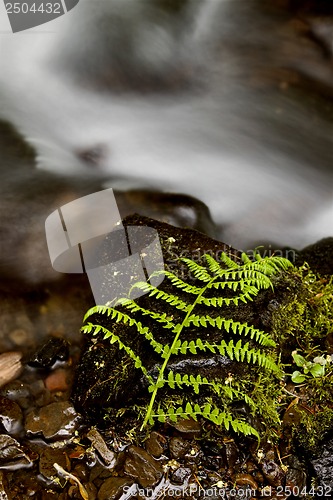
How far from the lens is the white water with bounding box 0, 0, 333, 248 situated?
5641 millimetres

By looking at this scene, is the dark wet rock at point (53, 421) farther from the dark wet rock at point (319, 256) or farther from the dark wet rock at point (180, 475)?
the dark wet rock at point (319, 256)

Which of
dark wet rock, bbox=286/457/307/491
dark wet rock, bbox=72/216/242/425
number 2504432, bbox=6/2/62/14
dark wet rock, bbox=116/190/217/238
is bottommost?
dark wet rock, bbox=286/457/307/491

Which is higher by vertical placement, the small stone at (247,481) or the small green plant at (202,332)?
the small green plant at (202,332)

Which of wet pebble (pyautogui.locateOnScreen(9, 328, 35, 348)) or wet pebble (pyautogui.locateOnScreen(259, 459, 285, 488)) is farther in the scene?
wet pebble (pyautogui.locateOnScreen(9, 328, 35, 348))

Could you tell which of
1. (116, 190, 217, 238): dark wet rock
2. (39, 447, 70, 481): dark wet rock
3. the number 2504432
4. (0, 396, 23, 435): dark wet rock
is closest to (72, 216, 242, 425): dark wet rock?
(39, 447, 70, 481): dark wet rock

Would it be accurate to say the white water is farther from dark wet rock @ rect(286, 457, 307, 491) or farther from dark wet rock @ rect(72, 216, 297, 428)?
dark wet rock @ rect(286, 457, 307, 491)

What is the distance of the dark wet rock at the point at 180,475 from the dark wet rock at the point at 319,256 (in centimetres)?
221

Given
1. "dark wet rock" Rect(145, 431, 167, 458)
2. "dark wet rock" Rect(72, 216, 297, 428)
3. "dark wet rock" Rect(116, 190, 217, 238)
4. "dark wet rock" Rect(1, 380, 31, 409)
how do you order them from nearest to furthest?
"dark wet rock" Rect(145, 431, 167, 458) → "dark wet rock" Rect(72, 216, 297, 428) → "dark wet rock" Rect(1, 380, 31, 409) → "dark wet rock" Rect(116, 190, 217, 238)

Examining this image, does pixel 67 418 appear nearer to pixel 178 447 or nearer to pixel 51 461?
pixel 51 461

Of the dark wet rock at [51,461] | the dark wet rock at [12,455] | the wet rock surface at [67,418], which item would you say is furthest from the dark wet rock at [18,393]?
the dark wet rock at [51,461]

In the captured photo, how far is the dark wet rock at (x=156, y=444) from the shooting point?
333 centimetres

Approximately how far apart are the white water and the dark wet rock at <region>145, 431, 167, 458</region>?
2400 mm

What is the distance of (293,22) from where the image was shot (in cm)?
711

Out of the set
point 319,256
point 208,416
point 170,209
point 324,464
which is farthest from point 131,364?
point 319,256
